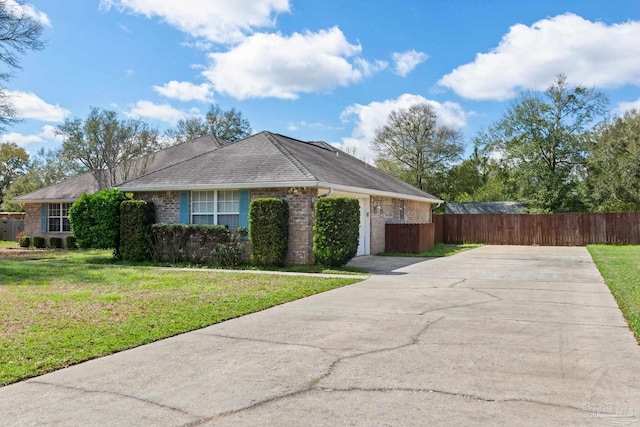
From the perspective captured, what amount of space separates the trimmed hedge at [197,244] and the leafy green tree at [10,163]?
41.3 m

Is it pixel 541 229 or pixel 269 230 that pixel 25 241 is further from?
pixel 541 229

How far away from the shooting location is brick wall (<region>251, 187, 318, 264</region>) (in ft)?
47.2

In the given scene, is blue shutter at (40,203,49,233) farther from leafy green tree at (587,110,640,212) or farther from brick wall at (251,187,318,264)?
leafy green tree at (587,110,640,212)

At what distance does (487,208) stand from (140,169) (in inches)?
1038

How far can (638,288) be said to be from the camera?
9.92 meters

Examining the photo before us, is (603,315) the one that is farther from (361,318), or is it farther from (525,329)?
(361,318)

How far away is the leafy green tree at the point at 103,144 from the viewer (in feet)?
82.8

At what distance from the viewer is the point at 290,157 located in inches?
645

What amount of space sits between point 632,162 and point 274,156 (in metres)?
24.8

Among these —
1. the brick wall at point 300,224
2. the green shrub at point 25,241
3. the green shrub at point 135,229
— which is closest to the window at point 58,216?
the green shrub at point 25,241

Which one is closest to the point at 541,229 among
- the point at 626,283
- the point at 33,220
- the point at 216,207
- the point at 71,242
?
the point at 626,283

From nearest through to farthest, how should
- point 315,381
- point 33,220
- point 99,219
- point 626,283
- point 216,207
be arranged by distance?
point 315,381
point 626,283
point 216,207
point 99,219
point 33,220

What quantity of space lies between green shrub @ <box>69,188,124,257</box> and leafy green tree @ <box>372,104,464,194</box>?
104ft

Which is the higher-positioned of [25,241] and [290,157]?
[290,157]
